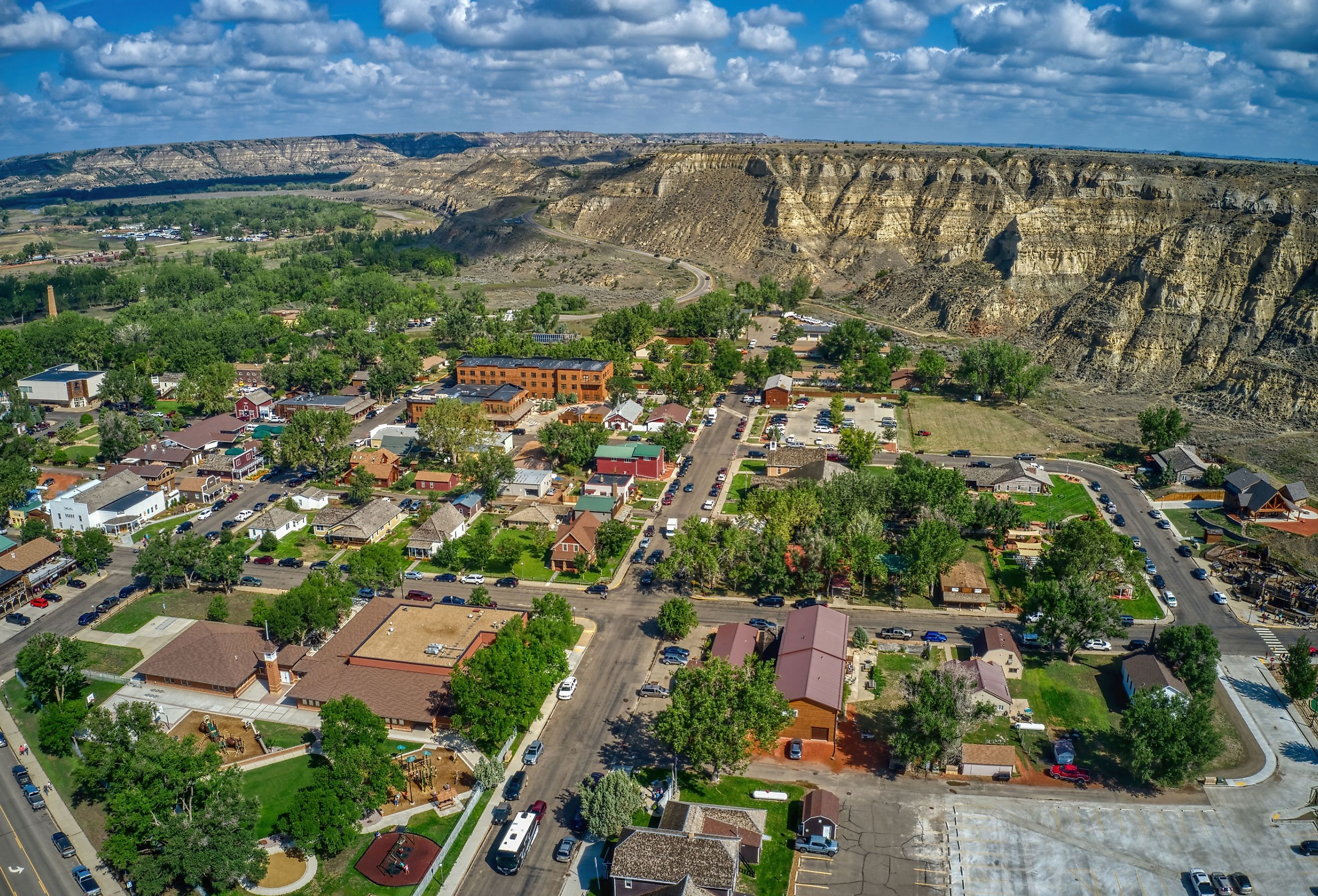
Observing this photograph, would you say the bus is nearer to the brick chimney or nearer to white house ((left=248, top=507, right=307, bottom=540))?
the brick chimney

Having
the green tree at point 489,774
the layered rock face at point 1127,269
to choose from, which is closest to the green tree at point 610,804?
the green tree at point 489,774

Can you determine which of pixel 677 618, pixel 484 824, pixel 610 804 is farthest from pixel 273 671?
pixel 677 618

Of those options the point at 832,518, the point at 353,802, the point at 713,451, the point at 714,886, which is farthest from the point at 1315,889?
the point at 713,451

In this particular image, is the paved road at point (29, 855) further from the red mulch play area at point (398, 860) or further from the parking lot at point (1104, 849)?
the parking lot at point (1104, 849)

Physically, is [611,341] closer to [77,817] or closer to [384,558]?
[384,558]

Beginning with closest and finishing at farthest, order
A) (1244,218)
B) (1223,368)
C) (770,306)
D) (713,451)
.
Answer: (713,451)
(1223,368)
(1244,218)
(770,306)

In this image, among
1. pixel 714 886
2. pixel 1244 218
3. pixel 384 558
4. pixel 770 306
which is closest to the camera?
pixel 714 886
